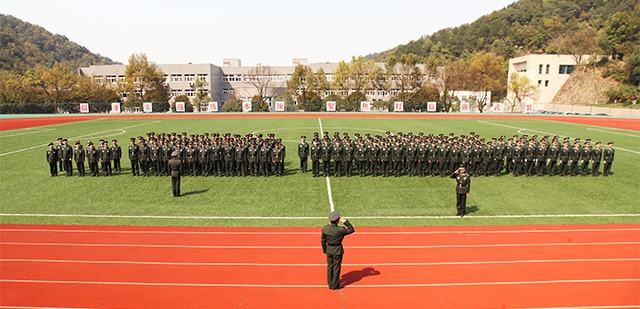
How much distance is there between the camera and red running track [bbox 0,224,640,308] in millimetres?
6258

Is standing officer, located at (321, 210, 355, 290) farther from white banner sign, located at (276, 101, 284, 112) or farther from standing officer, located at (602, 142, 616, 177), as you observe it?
white banner sign, located at (276, 101, 284, 112)

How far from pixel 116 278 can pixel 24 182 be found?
10.8 meters

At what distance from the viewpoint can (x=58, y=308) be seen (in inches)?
237

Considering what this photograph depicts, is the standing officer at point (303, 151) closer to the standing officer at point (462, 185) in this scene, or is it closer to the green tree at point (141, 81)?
the standing officer at point (462, 185)

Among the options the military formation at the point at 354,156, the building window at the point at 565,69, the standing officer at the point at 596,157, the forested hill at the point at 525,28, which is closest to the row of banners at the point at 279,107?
the building window at the point at 565,69

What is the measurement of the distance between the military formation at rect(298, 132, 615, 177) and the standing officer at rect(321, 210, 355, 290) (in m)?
8.33

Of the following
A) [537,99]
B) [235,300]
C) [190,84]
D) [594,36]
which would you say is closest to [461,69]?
[537,99]

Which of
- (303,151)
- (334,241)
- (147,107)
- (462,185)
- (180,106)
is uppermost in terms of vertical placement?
(180,106)

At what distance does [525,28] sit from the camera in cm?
9912

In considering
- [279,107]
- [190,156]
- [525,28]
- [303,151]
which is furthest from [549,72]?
[190,156]

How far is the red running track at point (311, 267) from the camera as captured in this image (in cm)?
626

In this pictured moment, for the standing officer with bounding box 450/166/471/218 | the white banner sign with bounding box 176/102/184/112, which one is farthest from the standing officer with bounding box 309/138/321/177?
the white banner sign with bounding box 176/102/184/112

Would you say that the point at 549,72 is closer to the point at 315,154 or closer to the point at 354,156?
the point at 354,156

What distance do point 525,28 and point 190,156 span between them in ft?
361
